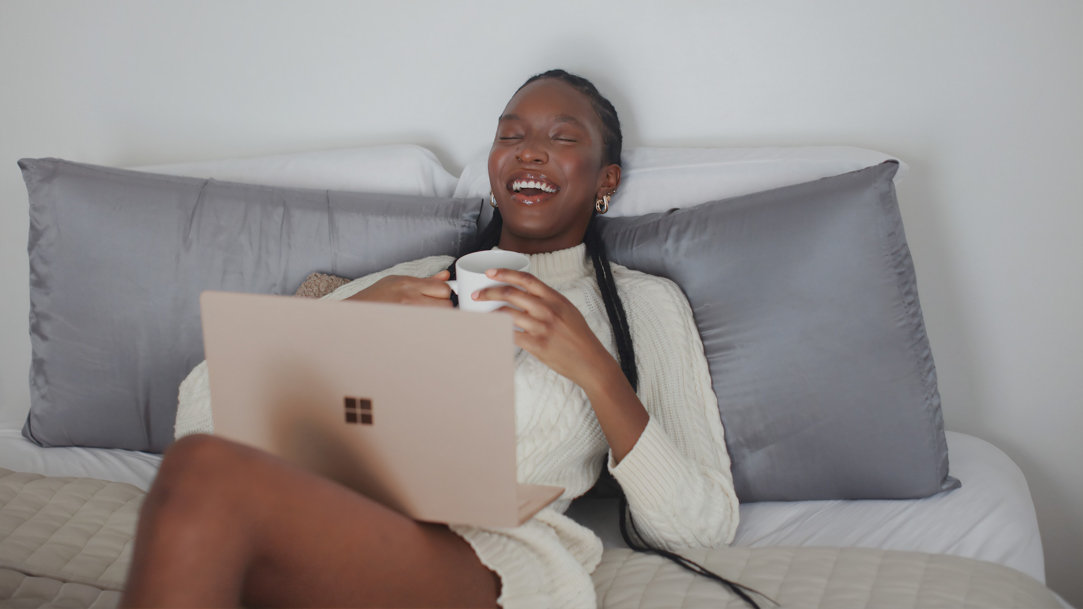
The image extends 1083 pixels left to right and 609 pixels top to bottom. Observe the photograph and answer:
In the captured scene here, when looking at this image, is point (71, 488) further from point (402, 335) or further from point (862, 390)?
point (862, 390)

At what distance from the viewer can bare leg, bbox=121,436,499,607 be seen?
0.86 meters

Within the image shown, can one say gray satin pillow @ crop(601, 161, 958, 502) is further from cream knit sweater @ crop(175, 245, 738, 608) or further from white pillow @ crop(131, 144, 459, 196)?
white pillow @ crop(131, 144, 459, 196)

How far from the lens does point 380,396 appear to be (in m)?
0.92

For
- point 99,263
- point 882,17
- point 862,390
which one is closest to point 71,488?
point 99,263

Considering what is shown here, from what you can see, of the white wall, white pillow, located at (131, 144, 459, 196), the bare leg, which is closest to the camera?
the bare leg

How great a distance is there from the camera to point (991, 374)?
1.74 m

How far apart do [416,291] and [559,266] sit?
1.28 ft

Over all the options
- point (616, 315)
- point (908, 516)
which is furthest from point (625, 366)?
point (908, 516)

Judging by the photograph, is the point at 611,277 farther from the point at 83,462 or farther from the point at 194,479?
the point at 83,462

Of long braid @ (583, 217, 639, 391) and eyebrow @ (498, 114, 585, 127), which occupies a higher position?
eyebrow @ (498, 114, 585, 127)

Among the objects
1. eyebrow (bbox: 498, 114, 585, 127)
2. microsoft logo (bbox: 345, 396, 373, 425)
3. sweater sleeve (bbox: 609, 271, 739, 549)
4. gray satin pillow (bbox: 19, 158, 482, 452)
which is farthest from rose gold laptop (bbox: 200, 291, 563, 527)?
eyebrow (bbox: 498, 114, 585, 127)

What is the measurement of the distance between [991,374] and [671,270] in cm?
77

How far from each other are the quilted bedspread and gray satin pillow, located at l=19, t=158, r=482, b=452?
0.28 metres

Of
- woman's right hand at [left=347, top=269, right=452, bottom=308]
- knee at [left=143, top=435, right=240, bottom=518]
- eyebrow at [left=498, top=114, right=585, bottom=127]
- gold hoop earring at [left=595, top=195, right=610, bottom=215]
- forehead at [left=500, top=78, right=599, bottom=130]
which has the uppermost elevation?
forehead at [left=500, top=78, right=599, bottom=130]
